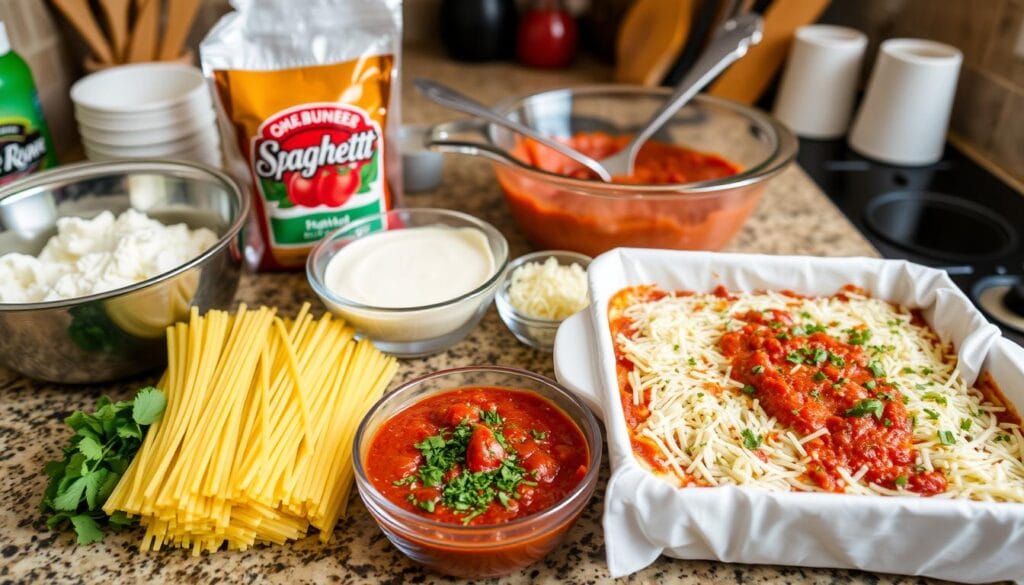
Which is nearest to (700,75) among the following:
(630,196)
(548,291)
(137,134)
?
(630,196)

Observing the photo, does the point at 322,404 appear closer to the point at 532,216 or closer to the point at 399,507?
the point at 399,507

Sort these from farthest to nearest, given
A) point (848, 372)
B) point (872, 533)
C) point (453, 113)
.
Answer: point (453, 113), point (848, 372), point (872, 533)

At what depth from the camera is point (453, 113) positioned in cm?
230

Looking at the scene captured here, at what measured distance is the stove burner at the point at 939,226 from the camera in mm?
1649

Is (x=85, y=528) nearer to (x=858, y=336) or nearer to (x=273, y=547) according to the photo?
(x=273, y=547)

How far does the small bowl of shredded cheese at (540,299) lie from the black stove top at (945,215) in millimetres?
743

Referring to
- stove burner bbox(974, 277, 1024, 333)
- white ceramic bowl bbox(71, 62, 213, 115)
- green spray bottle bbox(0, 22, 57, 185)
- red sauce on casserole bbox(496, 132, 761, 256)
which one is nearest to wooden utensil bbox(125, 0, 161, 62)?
white ceramic bowl bbox(71, 62, 213, 115)

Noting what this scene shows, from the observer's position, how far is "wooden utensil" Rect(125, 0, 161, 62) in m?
1.85

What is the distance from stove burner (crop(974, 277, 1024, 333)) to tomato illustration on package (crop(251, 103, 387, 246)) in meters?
1.18

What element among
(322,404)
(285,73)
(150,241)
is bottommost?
(322,404)

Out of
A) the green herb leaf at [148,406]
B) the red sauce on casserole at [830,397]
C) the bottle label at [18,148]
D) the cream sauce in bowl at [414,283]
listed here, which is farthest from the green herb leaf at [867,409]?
the bottle label at [18,148]

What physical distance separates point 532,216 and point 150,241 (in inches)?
27.5

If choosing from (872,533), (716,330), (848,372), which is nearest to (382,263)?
(716,330)

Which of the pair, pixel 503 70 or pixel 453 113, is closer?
pixel 453 113
